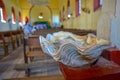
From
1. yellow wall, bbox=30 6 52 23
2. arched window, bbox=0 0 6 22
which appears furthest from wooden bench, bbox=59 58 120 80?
yellow wall, bbox=30 6 52 23

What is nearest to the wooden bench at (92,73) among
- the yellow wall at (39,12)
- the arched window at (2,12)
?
the arched window at (2,12)

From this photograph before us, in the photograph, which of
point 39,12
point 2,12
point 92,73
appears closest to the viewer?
point 92,73

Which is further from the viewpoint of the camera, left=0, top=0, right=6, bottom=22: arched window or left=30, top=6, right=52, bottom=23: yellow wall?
left=30, top=6, right=52, bottom=23: yellow wall

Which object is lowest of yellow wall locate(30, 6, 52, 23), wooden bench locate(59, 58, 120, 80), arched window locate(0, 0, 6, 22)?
wooden bench locate(59, 58, 120, 80)

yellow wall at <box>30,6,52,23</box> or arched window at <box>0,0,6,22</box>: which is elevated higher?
yellow wall at <box>30,6,52,23</box>

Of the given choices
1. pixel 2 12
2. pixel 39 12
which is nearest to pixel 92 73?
pixel 2 12

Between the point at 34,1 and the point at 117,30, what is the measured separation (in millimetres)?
8821

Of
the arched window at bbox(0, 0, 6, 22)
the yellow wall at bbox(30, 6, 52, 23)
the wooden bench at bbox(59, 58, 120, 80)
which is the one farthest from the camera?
the yellow wall at bbox(30, 6, 52, 23)

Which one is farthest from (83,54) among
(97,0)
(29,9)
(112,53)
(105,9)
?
(29,9)

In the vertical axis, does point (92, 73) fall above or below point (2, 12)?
below

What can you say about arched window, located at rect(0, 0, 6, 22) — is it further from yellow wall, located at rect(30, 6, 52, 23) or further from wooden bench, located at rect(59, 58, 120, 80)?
wooden bench, located at rect(59, 58, 120, 80)

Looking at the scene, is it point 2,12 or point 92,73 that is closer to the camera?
point 92,73

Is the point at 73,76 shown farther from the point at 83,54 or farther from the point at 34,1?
the point at 34,1

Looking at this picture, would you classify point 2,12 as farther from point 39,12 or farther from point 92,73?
point 92,73
